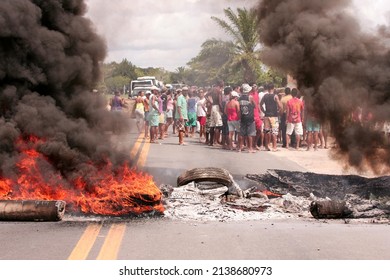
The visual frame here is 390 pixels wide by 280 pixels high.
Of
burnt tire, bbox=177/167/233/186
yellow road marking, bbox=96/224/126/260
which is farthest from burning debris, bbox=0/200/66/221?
burnt tire, bbox=177/167/233/186

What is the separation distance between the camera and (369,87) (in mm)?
10984

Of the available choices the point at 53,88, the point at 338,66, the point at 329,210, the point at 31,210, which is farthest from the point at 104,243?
the point at 338,66

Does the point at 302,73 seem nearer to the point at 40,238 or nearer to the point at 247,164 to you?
the point at 247,164

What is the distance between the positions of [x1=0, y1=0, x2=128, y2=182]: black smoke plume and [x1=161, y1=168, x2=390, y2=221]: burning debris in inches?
66.7

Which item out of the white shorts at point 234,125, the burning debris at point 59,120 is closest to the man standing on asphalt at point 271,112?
the white shorts at point 234,125

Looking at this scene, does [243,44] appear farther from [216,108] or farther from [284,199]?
[284,199]

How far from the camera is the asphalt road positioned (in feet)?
21.3

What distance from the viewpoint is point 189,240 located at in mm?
7215

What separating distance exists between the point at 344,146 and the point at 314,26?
244 cm

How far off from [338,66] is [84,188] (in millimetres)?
5377

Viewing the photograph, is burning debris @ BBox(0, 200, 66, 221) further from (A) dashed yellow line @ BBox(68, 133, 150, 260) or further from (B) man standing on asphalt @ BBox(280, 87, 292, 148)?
(B) man standing on asphalt @ BBox(280, 87, 292, 148)

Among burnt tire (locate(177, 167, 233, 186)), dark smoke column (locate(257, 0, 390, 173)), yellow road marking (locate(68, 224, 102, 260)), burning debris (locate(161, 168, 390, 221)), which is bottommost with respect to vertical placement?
Answer: yellow road marking (locate(68, 224, 102, 260))

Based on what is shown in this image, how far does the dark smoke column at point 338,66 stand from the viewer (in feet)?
36.0

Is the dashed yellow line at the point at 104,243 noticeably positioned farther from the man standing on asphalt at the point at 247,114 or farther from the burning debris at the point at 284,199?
the man standing on asphalt at the point at 247,114
